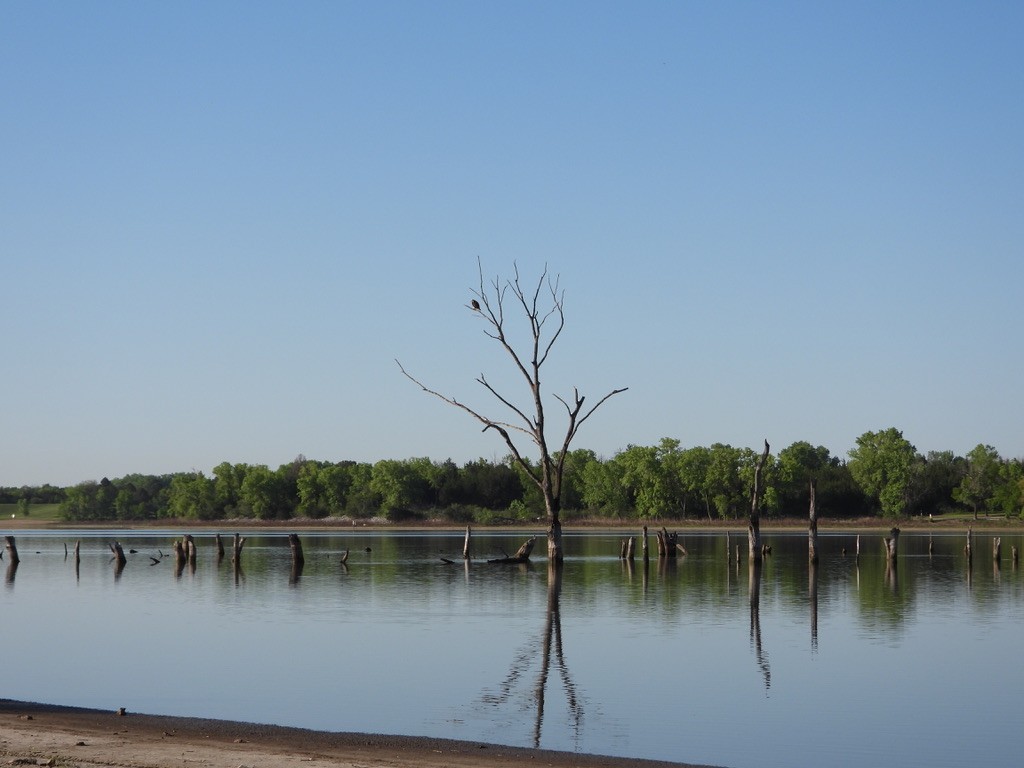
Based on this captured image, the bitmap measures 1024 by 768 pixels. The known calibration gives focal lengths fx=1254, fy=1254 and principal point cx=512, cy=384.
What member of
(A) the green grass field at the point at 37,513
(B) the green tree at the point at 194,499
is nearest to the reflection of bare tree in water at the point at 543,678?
(B) the green tree at the point at 194,499

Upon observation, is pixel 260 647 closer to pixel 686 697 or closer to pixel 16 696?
pixel 16 696

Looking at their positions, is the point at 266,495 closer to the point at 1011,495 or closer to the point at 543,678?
the point at 1011,495

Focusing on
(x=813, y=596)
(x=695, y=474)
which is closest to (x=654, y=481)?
(x=695, y=474)

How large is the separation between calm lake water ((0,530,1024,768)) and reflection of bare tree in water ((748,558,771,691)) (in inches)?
5.7

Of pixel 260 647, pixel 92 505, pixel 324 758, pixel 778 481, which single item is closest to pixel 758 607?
pixel 260 647

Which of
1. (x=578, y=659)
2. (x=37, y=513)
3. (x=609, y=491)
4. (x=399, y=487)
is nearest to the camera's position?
(x=578, y=659)

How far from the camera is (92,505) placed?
→ 172 meters

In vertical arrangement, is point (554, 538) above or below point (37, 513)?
above

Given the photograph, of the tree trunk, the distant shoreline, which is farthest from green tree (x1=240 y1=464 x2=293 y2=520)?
the tree trunk

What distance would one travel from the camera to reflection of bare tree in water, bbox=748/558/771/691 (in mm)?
22312

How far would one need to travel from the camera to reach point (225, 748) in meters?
14.0

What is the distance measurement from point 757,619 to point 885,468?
100m

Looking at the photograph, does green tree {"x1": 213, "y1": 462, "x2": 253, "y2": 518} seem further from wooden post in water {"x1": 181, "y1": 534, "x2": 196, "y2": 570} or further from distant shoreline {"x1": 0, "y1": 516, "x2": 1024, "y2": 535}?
wooden post in water {"x1": 181, "y1": 534, "x2": 196, "y2": 570}

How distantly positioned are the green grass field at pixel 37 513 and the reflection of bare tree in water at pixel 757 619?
485 ft
